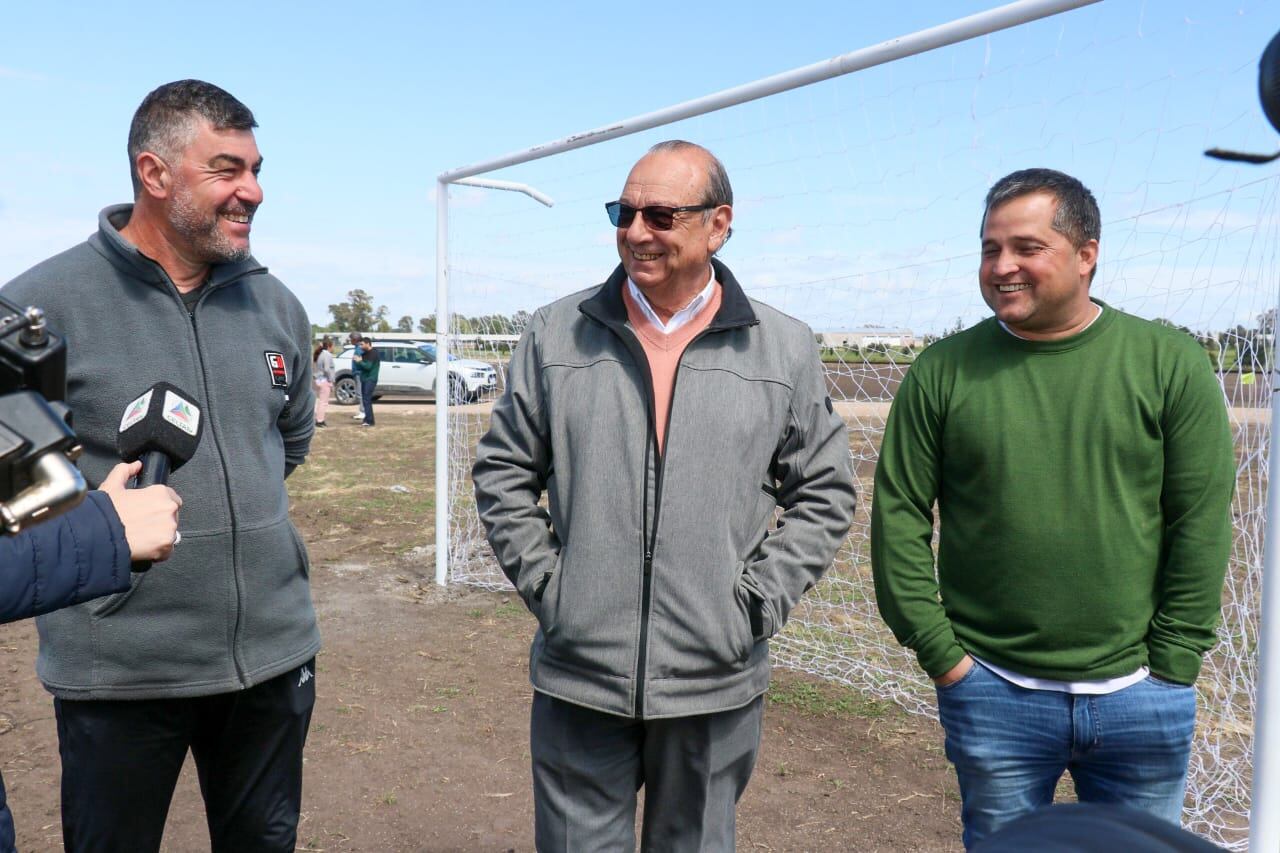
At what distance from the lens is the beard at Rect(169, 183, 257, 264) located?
2.45m

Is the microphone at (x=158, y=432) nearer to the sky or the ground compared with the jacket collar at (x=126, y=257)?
nearer to the ground

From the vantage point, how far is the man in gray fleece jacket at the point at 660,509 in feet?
7.64

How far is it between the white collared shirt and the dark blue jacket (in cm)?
127

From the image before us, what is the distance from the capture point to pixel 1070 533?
226 centimetres

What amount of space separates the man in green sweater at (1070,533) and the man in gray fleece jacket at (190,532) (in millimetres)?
1579

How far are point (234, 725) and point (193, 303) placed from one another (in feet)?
3.46

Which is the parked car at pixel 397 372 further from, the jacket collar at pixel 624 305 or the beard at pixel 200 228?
the jacket collar at pixel 624 305

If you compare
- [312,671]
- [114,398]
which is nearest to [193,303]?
[114,398]

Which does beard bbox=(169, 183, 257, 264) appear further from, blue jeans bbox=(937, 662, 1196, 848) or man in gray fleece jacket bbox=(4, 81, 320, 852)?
blue jeans bbox=(937, 662, 1196, 848)

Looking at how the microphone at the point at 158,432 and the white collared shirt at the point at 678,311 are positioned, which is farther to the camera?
the white collared shirt at the point at 678,311

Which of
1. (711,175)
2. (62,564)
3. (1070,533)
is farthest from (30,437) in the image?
(1070,533)

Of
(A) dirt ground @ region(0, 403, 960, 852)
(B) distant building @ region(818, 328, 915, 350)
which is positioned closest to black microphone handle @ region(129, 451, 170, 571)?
(A) dirt ground @ region(0, 403, 960, 852)

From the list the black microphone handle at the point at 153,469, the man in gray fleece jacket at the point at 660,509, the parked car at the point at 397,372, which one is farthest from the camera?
the parked car at the point at 397,372

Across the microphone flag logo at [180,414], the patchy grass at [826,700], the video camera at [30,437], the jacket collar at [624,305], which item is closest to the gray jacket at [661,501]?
the jacket collar at [624,305]
